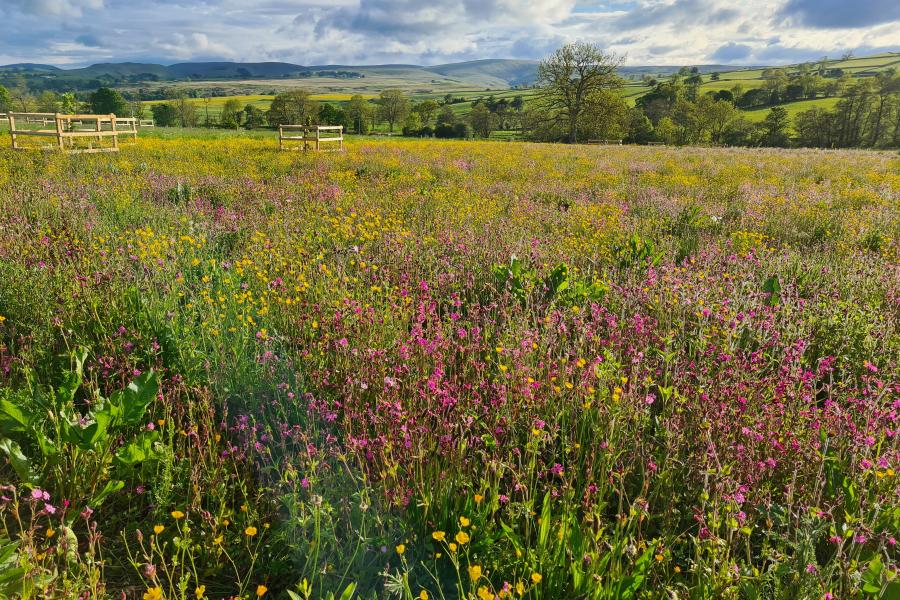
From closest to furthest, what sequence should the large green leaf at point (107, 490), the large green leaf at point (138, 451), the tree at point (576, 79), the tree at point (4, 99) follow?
the large green leaf at point (107, 490), the large green leaf at point (138, 451), the tree at point (576, 79), the tree at point (4, 99)

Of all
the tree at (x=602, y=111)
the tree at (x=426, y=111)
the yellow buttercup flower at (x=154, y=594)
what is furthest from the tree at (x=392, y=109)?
the yellow buttercup flower at (x=154, y=594)

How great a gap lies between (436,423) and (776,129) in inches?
3369

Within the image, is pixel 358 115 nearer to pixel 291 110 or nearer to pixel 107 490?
pixel 291 110

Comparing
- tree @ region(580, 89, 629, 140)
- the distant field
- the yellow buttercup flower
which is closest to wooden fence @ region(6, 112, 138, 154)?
the yellow buttercup flower

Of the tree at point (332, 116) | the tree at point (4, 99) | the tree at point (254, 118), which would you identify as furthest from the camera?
the tree at point (4, 99)

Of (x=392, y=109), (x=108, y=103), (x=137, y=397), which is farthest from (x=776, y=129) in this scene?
(x=108, y=103)

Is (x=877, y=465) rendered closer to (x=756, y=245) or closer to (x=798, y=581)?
(x=798, y=581)

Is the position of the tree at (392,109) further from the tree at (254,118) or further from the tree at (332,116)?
the tree at (254,118)

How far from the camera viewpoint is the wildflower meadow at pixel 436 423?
1954mm

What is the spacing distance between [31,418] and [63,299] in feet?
5.16

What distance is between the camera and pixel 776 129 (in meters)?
70.1

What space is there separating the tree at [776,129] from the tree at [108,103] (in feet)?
346

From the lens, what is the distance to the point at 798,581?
1.76 meters

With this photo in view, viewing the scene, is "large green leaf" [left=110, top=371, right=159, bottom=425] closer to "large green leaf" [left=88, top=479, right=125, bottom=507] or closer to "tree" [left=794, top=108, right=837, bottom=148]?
"large green leaf" [left=88, top=479, right=125, bottom=507]
